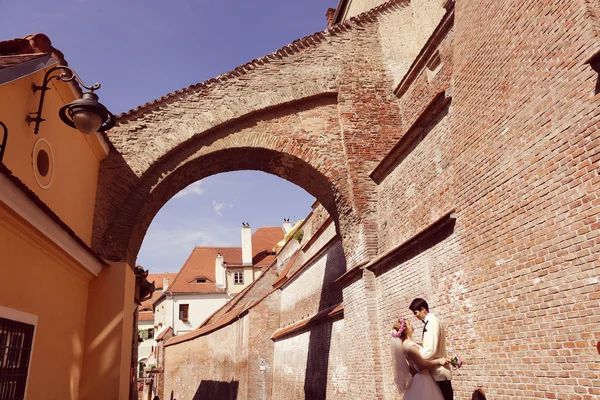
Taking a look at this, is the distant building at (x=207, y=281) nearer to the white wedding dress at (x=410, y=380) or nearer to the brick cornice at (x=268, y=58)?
the brick cornice at (x=268, y=58)

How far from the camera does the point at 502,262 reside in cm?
530

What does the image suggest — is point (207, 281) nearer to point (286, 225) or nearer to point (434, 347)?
point (286, 225)

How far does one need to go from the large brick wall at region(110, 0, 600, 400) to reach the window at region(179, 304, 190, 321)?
31.1 metres

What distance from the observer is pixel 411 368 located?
4.41 m

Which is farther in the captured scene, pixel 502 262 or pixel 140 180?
pixel 140 180

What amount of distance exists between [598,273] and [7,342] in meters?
5.62

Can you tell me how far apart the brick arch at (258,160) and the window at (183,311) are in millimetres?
34816

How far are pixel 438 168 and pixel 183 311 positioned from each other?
128 ft

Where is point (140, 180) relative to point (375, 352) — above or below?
above

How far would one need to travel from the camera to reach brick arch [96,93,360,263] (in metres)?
8.98

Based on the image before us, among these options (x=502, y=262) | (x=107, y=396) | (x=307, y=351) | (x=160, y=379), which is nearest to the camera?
(x=502, y=262)

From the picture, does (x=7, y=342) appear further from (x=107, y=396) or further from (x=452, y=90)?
(x=452, y=90)

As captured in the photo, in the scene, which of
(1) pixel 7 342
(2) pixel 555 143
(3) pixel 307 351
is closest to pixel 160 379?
(3) pixel 307 351

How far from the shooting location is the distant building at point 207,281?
139 feet
